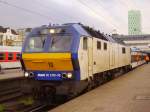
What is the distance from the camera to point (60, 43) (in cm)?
1442

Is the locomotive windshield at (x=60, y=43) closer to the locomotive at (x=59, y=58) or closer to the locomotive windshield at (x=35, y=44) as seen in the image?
the locomotive at (x=59, y=58)

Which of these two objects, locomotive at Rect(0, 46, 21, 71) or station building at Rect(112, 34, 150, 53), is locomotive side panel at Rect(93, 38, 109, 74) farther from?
station building at Rect(112, 34, 150, 53)

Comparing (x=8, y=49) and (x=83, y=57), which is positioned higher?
(x=8, y=49)

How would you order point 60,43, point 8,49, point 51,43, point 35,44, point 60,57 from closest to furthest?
point 60,57
point 60,43
point 51,43
point 35,44
point 8,49

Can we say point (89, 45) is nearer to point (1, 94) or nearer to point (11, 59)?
point (1, 94)

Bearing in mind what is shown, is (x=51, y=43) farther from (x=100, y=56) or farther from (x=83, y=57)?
(x=100, y=56)

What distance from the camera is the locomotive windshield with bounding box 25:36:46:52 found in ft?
48.2

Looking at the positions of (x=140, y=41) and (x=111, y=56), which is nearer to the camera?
(x=111, y=56)

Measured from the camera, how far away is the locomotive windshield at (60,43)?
1418cm

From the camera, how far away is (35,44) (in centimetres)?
1492

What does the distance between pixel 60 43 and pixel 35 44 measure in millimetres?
1216

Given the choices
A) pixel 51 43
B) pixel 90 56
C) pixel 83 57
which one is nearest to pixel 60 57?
pixel 51 43

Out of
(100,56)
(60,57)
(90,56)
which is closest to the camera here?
(60,57)

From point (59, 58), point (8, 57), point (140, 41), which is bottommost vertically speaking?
point (59, 58)
